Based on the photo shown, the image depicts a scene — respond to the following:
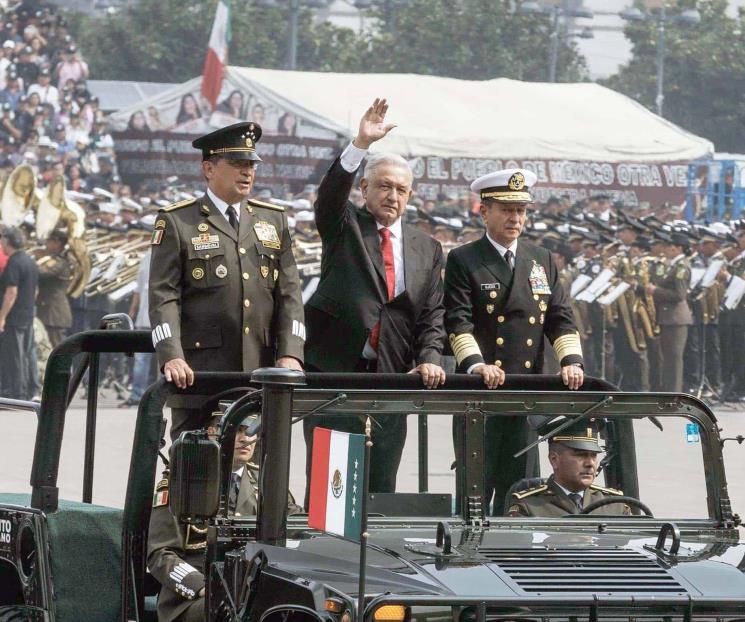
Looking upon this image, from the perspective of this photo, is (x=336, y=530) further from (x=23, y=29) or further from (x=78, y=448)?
(x=23, y=29)

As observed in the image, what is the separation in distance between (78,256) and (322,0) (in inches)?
255

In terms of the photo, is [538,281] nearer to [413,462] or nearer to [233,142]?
[413,462]

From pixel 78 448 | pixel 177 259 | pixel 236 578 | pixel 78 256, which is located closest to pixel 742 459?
pixel 78 448

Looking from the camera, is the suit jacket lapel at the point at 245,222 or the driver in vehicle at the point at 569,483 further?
the suit jacket lapel at the point at 245,222

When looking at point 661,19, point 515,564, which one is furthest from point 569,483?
point 661,19

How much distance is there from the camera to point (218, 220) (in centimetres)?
634

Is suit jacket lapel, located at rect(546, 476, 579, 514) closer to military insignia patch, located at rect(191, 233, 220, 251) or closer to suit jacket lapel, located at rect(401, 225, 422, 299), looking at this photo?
suit jacket lapel, located at rect(401, 225, 422, 299)

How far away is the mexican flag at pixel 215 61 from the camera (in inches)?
830

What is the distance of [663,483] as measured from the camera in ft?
27.9

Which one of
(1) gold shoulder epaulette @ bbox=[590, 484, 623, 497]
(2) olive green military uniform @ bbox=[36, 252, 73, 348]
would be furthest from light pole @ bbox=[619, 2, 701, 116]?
(1) gold shoulder epaulette @ bbox=[590, 484, 623, 497]

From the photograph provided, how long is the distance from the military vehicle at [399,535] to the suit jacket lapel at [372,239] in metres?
0.94

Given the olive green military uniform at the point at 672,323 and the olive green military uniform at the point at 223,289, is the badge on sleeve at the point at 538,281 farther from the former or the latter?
the olive green military uniform at the point at 672,323

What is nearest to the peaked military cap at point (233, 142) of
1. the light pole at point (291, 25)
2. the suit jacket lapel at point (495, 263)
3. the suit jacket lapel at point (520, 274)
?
the suit jacket lapel at point (495, 263)

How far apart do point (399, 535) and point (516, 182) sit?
2.04 meters
